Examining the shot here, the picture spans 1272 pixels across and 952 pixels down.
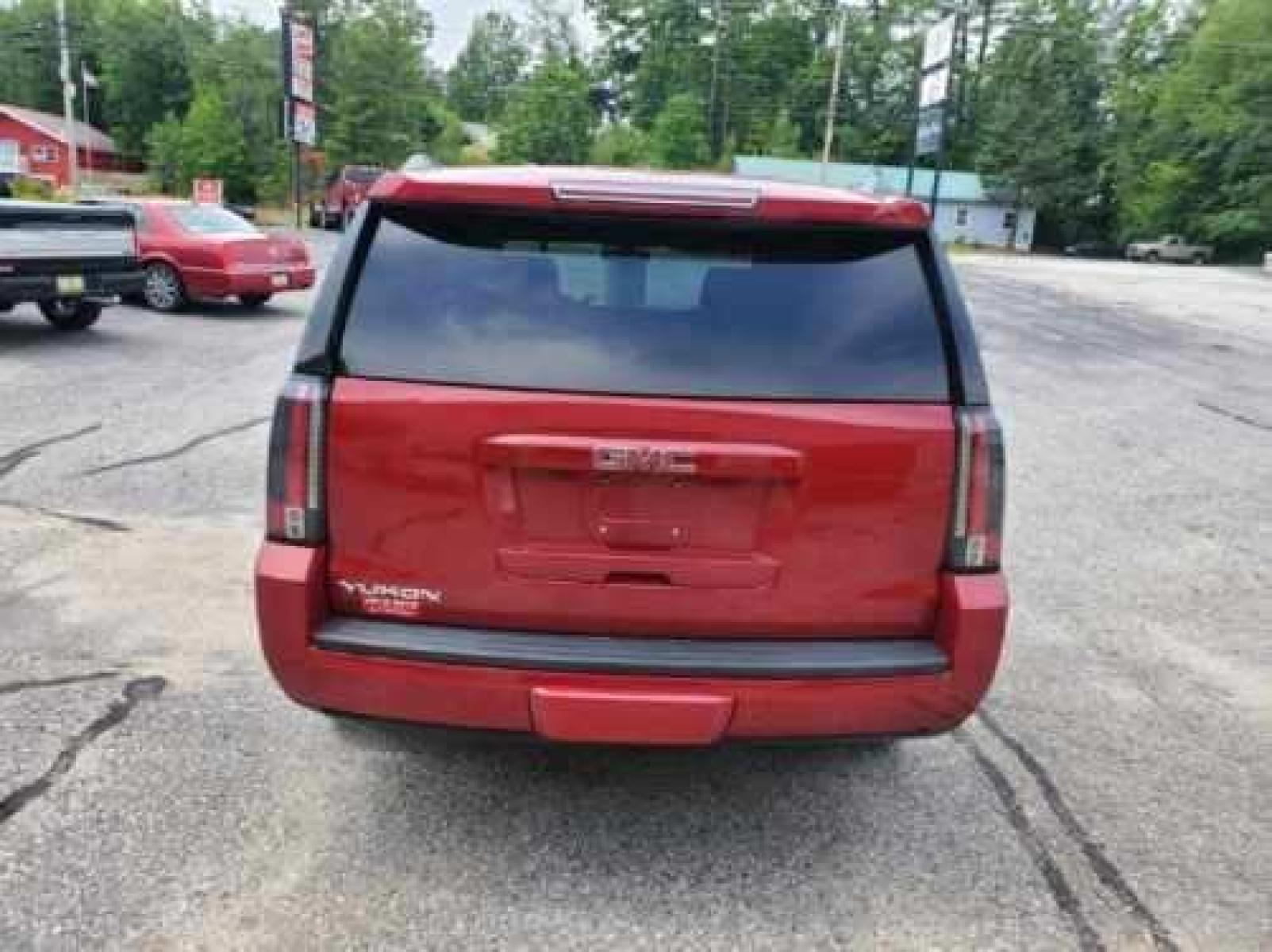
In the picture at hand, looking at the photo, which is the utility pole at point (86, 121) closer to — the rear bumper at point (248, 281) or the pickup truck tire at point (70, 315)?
the rear bumper at point (248, 281)

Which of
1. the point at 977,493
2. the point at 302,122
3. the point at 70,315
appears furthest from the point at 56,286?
the point at 302,122

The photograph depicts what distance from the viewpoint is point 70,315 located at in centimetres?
1248

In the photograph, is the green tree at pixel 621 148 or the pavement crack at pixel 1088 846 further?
the green tree at pixel 621 148

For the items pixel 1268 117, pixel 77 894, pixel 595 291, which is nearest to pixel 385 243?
pixel 595 291

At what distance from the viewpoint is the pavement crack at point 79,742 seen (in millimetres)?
3148

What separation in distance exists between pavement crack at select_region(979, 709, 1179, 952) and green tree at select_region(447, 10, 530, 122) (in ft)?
364

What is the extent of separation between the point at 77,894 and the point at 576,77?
72875 millimetres

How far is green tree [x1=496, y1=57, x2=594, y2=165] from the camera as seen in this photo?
6806 centimetres

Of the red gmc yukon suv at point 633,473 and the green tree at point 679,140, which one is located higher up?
the green tree at point 679,140

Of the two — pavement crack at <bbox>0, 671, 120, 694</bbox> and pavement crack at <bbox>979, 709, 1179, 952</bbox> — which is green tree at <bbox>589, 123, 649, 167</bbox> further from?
pavement crack at <bbox>979, 709, 1179, 952</bbox>

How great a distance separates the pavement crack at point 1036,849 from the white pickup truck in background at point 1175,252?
66702mm

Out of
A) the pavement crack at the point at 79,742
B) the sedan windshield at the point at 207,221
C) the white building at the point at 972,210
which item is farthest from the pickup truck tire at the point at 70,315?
the white building at the point at 972,210

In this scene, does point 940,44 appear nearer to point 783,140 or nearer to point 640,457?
point 640,457

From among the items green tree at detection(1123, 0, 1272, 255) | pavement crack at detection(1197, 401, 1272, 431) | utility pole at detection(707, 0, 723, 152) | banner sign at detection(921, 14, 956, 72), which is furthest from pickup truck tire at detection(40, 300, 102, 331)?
utility pole at detection(707, 0, 723, 152)
